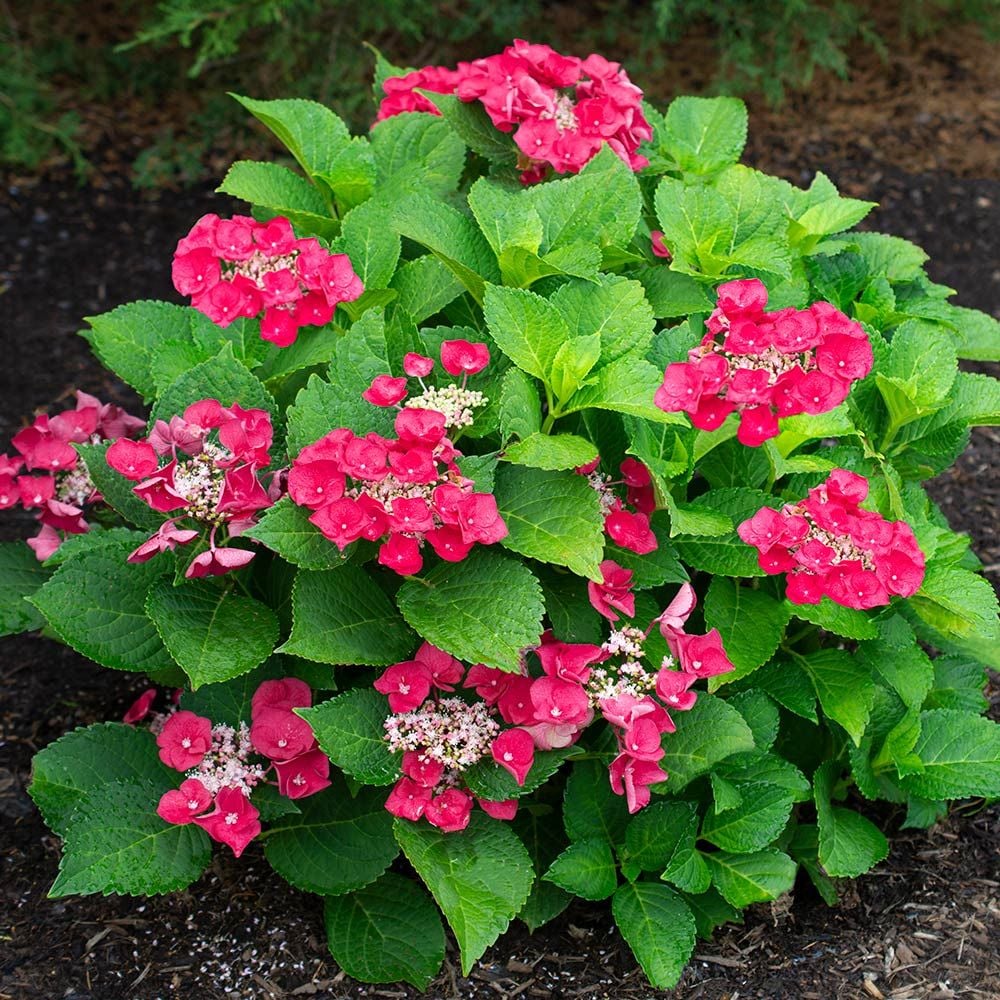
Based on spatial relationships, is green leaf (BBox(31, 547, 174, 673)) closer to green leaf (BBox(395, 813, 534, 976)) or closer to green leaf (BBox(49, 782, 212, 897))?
green leaf (BBox(49, 782, 212, 897))

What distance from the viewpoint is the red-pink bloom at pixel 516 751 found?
2.21 m

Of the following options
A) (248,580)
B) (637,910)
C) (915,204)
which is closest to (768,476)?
(637,910)

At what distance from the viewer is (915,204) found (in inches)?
212

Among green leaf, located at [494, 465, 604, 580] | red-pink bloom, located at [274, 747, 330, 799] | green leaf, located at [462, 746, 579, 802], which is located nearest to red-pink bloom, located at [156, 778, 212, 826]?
red-pink bloom, located at [274, 747, 330, 799]

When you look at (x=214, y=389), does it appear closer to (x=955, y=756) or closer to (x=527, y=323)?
(x=527, y=323)

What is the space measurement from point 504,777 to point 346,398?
70cm

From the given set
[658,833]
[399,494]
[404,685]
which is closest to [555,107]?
[399,494]

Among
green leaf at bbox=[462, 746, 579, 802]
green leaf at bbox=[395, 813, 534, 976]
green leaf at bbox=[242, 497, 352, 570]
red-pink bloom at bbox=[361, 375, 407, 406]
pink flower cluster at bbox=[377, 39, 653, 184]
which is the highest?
pink flower cluster at bbox=[377, 39, 653, 184]

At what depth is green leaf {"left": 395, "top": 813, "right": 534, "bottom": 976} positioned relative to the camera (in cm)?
218

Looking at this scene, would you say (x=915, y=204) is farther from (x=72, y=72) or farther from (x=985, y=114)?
(x=72, y=72)

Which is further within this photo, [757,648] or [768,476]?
[768,476]

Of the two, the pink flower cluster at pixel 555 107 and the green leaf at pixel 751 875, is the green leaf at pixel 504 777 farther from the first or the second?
the pink flower cluster at pixel 555 107

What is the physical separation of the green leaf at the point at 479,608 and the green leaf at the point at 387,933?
2.13 feet

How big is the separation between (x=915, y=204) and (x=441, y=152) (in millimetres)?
3157
